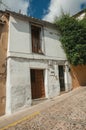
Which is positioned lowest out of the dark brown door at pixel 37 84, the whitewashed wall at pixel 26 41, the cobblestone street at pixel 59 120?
the cobblestone street at pixel 59 120

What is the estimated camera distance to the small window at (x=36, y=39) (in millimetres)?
11433

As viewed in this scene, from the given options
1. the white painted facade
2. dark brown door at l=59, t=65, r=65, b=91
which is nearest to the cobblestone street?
the white painted facade

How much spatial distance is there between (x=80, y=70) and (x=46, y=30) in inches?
188

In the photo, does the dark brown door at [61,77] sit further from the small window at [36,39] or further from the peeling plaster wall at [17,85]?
the peeling plaster wall at [17,85]

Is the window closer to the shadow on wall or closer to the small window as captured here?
the small window

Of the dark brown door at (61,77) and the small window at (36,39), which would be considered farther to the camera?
the dark brown door at (61,77)

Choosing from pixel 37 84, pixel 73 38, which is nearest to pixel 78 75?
pixel 73 38

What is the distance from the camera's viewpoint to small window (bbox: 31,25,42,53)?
1143 centimetres

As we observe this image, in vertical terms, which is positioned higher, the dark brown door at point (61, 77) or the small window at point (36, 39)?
the small window at point (36, 39)

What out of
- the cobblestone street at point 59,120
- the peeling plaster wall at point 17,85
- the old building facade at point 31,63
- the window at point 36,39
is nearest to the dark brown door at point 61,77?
the old building facade at point 31,63

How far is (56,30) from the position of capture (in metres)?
13.1

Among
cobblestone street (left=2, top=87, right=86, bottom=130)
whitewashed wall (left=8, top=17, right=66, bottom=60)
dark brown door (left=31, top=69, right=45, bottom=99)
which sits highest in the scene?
whitewashed wall (left=8, top=17, right=66, bottom=60)

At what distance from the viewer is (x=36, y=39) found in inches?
461

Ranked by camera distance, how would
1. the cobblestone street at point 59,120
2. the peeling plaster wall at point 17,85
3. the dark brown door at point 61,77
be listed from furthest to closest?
the dark brown door at point 61,77
the peeling plaster wall at point 17,85
the cobblestone street at point 59,120
